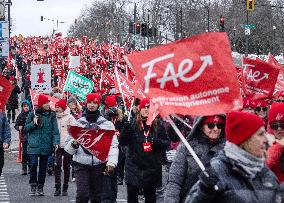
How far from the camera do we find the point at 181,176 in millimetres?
7203

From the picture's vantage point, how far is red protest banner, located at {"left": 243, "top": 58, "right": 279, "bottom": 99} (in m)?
13.3

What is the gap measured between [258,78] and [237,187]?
327 inches

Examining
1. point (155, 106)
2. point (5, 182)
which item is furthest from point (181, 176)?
point (5, 182)

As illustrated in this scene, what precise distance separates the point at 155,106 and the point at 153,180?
4.15 m

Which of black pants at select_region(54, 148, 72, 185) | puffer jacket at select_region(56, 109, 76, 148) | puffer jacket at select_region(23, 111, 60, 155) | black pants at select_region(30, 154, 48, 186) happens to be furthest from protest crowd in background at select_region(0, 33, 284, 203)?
puffer jacket at select_region(56, 109, 76, 148)

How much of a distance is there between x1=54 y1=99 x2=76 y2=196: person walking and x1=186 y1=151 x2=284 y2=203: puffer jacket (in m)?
8.15

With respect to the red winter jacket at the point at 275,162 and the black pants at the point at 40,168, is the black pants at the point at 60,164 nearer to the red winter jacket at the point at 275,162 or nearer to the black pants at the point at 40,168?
the black pants at the point at 40,168

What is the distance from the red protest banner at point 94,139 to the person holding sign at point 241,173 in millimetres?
5375

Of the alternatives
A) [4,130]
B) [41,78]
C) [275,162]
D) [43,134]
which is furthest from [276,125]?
[41,78]

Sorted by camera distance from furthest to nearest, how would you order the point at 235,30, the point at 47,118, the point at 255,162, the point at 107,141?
the point at 235,30 < the point at 47,118 < the point at 107,141 < the point at 255,162

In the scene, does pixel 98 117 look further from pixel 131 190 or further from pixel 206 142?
pixel 206 142

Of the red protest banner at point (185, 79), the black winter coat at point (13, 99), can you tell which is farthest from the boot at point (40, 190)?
the black winter coat at point (13, 99)

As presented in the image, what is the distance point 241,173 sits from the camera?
5.16 meters

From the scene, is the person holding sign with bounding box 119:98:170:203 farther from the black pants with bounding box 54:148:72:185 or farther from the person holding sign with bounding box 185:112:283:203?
the person holding sign with bounding box 185:112:283:203
